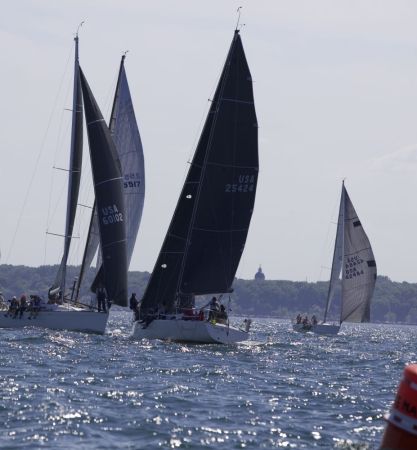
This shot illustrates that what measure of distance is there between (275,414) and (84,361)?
10.9 m

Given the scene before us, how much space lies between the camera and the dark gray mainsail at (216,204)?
4694 cm

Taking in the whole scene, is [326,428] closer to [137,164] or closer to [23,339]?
[23,339]

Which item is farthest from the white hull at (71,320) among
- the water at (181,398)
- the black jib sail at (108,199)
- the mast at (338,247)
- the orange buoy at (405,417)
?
the mast at (338,247)

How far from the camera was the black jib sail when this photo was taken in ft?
167

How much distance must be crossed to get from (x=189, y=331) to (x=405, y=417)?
91.2 feet

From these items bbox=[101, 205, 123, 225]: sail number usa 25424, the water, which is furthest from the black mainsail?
the water

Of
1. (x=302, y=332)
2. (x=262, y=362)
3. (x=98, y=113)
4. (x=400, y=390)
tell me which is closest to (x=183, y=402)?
(x=400, y=390)

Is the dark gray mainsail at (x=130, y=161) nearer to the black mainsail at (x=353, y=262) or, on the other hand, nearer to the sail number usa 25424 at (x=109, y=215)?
the sail number usa 25424 at (x=109, y=215)

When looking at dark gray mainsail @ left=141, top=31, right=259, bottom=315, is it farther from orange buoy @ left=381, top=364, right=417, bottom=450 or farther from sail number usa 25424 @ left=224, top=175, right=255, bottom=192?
orange buoy @ left=381, top=364, right=417, bottom=450

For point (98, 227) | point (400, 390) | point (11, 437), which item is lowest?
point (11, 437)

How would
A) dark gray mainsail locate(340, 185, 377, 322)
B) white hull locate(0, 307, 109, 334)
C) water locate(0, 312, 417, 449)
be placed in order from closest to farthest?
water locate(0, 312, 417, 449) < white hull locate(0, 307, 109, 334) < dark gray mainsail locate(340, 185, 377, 322)

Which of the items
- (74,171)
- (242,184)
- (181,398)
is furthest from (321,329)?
(181,398)

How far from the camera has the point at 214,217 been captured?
156 feet

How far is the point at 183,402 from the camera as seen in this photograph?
26766 millimetres
